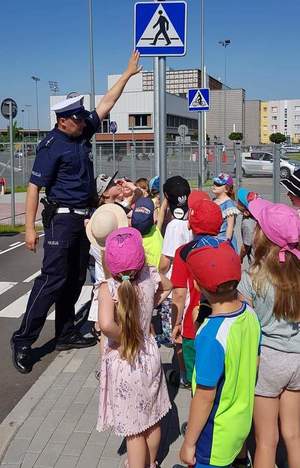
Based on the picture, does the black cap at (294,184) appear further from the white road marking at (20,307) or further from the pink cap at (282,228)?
the white road marking at (20,307)

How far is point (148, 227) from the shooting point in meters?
4.78

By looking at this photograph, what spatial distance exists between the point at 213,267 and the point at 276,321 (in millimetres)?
599

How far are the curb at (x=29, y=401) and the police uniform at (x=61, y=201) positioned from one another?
0.35 metres

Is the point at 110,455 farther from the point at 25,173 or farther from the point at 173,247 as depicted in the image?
the point at 25,173

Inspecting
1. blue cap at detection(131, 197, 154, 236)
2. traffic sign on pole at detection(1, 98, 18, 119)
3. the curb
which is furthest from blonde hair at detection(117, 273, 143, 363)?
traffic sign on pole at detection(1, 98, 18, 119)

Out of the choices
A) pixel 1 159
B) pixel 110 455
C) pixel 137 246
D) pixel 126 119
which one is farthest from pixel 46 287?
pixel 126 119

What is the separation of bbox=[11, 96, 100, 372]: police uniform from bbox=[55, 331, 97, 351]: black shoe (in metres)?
0.55

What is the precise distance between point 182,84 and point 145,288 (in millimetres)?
101689

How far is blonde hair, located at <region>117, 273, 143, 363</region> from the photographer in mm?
2950

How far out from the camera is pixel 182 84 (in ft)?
332

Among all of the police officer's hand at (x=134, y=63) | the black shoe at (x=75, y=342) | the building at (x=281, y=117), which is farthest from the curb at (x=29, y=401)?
the building at (x=281, y=117)

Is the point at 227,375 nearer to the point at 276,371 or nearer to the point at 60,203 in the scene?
the point at 276,371

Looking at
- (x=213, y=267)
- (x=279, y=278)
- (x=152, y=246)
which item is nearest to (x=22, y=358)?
(x=152, y=246)

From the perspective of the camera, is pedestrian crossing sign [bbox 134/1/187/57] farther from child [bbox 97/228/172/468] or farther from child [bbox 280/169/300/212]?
child [bbox 97/228/172/468]
